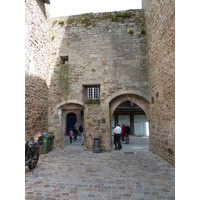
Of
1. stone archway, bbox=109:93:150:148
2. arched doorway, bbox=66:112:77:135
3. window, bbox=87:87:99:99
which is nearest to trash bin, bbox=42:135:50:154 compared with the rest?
window, bbox=87:87:99:99

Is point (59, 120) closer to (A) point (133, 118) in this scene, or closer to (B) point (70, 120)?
(B) point (70, 120)

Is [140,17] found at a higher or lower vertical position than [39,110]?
higher

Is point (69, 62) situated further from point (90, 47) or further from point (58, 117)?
point (58, 117)

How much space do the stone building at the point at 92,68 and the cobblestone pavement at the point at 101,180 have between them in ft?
6.02

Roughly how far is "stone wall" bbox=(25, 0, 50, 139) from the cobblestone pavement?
1.95 metres

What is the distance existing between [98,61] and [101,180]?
18.2 feet

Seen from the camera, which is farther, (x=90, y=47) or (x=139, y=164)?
(x=90, y=47)

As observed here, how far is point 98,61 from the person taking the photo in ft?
24.7

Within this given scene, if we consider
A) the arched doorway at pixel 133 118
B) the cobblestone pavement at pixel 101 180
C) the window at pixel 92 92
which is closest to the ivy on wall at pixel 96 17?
the window at pixel 92 92

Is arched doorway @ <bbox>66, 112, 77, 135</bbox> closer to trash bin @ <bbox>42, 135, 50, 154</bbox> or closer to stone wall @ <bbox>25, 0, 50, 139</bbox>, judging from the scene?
stone wall @ <bbox>25, 0, 50, 139</bbox>

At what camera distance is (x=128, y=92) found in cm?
717

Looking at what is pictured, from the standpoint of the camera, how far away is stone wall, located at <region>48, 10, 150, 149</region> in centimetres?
725

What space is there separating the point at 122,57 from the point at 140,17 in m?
2.42

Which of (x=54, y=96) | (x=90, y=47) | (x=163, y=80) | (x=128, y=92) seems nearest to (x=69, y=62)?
(x=90, y=47)
